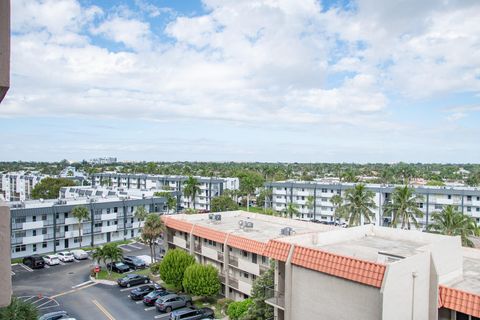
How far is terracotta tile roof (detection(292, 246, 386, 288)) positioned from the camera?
17.5m

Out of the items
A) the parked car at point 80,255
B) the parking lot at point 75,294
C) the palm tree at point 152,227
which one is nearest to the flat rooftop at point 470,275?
the parking lot at point 75,294

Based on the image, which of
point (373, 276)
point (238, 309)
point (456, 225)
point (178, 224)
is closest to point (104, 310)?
point (178, 224)

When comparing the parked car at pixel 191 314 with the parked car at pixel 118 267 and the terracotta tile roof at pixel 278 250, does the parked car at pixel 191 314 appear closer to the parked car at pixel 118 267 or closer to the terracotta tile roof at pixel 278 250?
the terracotta tile roof at pixel 278 250

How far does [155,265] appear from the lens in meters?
49.5

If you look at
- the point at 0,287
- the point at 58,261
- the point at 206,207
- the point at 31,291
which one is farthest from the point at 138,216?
the point at 0,287

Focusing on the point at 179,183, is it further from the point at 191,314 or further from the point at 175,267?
the point at 191,314

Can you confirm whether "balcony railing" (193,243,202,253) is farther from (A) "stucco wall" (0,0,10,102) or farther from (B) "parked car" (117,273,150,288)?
(A) "stucco wall" (0,0,10,102)

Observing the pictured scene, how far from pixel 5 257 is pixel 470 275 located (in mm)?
25305

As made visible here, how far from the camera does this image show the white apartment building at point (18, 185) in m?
131

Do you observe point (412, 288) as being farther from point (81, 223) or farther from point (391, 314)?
point (81, 223)

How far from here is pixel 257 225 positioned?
4875 centimetres

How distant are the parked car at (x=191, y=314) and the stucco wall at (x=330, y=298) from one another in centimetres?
1695

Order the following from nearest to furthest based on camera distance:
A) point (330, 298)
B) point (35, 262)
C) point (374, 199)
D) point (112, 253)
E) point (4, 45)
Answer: point (4, 45)
point (330, 298)
point (112, 253)
point (35, 262)
point (374, 199)

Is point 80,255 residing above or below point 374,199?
below
